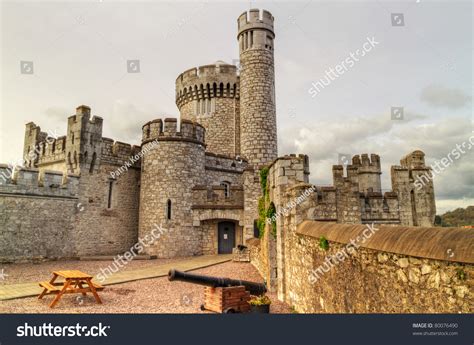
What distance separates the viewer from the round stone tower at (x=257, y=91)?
22.1 m

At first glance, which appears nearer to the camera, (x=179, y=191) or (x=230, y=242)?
(x=179, y=191)

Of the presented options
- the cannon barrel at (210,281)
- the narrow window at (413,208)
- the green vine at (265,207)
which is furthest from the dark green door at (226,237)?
the cannon barrel at (210,281)

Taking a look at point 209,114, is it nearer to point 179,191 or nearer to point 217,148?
point 217,148

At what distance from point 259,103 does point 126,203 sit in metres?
11.0

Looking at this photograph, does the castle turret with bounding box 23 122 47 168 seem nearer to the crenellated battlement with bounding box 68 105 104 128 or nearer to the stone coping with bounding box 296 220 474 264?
the crenellated battlement with bounding box 68 105 104 128

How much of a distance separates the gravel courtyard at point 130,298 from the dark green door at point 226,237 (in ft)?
20.6

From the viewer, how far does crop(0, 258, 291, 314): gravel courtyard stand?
23.0ft

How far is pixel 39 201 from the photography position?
14453 mm

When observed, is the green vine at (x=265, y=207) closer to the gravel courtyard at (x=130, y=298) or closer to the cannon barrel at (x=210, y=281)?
the gravel courtyard at (x=130, y=298)

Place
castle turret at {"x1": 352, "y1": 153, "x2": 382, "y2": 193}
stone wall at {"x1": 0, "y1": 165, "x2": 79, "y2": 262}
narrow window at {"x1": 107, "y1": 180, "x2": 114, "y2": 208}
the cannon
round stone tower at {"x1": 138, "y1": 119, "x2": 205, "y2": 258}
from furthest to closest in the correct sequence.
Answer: castle turret at {"x1": 352, "y1": 153, "x2": 382, "y2": 193}, narrow window at {"x1": 107, "y1": 180, "x2": 114, "y2": 208}, round stone tower at {"x1": 138, "y1": 119, "x2": 205, "y2": 258}, stone wall at {"x1": 0, "y1": 165, "x2": 79, "y2": 262}, the cannon

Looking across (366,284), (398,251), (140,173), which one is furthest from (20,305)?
(140,173)

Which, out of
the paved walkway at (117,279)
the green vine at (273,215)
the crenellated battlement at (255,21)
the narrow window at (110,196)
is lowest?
the paved walkway at (117,279)

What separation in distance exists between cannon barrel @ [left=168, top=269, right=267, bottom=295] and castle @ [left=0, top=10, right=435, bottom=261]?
716 centimetres

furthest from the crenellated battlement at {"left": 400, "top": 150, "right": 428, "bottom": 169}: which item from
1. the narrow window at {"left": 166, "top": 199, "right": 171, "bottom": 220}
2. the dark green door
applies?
the narrow window at {"left": 166, "top": 199, "right": 171, "bottom": 220}
